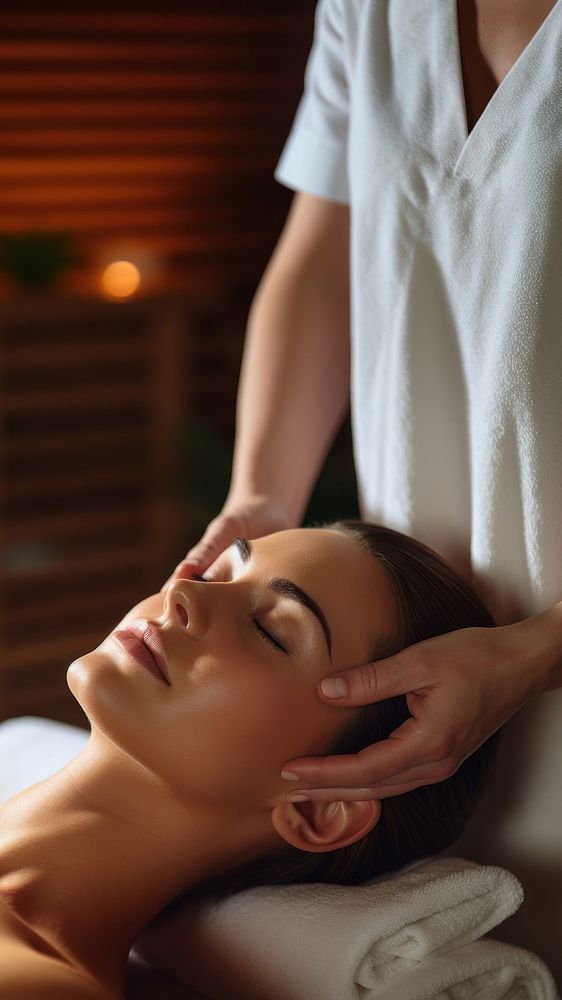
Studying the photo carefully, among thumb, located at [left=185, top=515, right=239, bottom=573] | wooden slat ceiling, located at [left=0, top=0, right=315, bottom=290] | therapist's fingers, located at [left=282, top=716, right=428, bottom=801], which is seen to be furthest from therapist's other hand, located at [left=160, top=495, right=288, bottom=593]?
wooden slat ceiling, located at [left=0, top=0, right=315, bottom=290]

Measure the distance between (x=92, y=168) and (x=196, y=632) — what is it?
3.33 m

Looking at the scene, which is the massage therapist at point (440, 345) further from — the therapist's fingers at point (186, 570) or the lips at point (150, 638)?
the lips at point (150, 638)

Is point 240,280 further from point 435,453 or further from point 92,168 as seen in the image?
point 435,453

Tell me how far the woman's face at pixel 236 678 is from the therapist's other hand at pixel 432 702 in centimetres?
6

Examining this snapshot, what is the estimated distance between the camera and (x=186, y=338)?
4340 millimetres

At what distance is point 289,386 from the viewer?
1633mm

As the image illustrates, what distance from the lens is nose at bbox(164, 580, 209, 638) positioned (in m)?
1.24

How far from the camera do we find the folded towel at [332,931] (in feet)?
3.89

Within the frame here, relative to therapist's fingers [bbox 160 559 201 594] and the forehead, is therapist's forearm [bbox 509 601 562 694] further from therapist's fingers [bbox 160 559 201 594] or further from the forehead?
therapist's fingers [bbox 160 559 201 594]

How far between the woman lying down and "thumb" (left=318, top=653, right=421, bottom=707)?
5 cm

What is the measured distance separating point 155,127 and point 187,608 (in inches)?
135

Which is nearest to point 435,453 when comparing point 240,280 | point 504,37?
point 504,37

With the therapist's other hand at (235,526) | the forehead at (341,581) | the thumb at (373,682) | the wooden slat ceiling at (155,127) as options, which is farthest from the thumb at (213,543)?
the wooden slat ceiling at (155,127)

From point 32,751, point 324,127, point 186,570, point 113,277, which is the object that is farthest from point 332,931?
point 113,277
